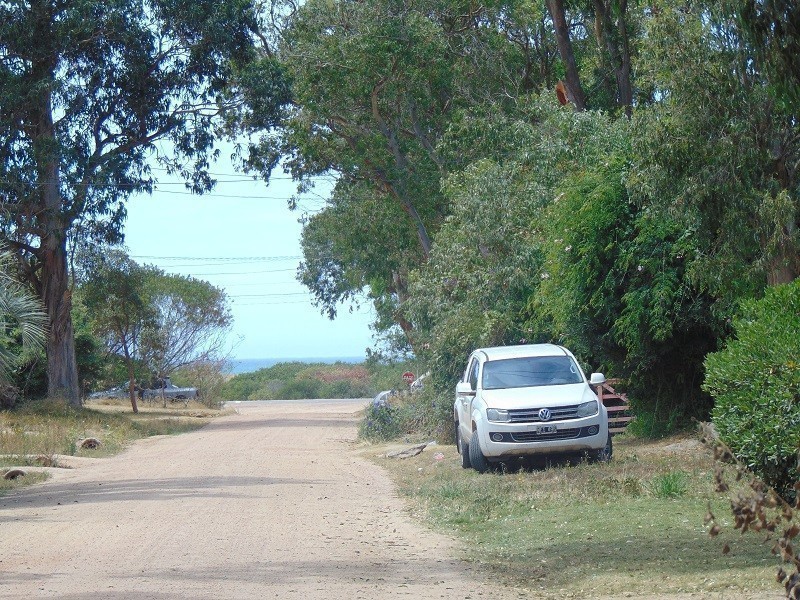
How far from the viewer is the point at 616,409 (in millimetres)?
21859

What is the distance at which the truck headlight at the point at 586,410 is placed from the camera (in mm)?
15393

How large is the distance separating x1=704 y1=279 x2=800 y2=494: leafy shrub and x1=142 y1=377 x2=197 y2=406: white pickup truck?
1912 inches

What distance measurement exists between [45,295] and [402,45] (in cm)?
1580

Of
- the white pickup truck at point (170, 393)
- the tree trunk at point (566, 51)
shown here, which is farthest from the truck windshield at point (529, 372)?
the white pickup truck at point (170, 393)

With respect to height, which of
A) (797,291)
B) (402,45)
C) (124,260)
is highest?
(402,45)

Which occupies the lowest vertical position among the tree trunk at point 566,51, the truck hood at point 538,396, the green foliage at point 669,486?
the green foliage at point 669,486

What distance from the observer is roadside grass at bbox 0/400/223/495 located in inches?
817

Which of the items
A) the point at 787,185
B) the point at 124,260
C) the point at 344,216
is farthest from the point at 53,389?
the point at 787,185

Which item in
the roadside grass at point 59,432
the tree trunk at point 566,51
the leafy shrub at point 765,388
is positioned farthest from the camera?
the tree trunk at point 566,51

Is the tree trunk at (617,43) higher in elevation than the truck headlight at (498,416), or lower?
higher

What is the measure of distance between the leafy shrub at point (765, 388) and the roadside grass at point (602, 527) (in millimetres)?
729

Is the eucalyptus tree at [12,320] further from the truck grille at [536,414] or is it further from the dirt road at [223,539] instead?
the truck grille at [536,414]

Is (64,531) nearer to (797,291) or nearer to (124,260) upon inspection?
(797,291)

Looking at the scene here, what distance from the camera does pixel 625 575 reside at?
8.05m
